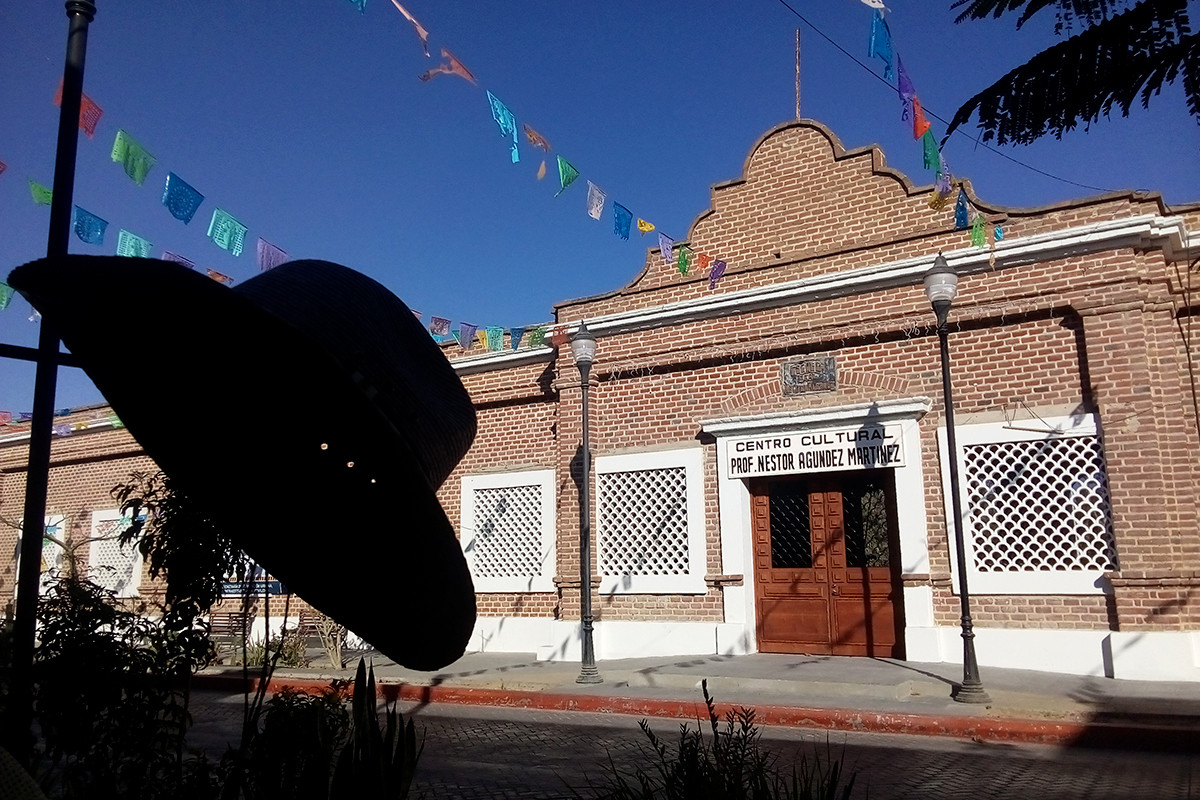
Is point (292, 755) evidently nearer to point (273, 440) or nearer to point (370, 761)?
point (370, 761)

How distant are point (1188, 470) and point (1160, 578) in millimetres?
1236

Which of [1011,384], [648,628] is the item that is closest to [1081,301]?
[1011,384]

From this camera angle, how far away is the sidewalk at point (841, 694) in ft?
23.5

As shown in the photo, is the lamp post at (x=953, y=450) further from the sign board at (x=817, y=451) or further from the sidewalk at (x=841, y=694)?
the sign board at (x=817, y=451)

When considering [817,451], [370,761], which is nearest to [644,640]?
[817,451]

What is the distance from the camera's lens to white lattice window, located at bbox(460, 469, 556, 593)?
515 inches

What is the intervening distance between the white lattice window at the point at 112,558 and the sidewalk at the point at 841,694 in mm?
7323

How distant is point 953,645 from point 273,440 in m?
9.71

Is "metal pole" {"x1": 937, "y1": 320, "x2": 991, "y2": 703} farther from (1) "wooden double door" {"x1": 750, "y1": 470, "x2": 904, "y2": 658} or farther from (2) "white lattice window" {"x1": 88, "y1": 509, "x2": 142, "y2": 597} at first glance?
(2) "white lattice window" {"x1": 88, "y1": 509, "x2": 142, "y2": 597}

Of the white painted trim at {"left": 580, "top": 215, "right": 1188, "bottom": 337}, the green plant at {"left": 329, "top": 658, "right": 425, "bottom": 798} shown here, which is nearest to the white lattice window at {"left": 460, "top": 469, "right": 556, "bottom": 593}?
the white painted trim at {"left": 580, "top": 215, "right": 1188, "bottom": 337}

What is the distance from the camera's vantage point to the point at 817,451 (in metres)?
10.8

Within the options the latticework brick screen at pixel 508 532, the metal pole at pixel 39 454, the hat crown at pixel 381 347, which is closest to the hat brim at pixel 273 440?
the hat crown at pixel 381 347

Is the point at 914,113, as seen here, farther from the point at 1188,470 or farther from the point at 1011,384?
the point at 1188,470

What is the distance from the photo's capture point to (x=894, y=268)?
10.5 meters
